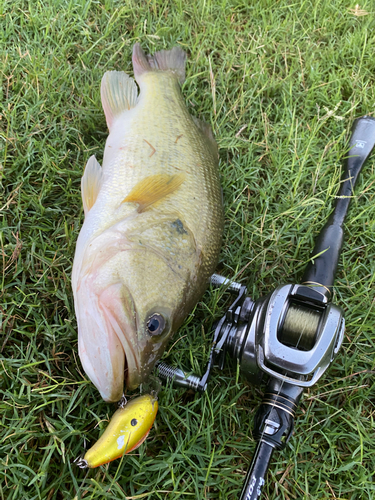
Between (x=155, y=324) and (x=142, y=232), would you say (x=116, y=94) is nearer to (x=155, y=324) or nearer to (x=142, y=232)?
(x=142, y=232)

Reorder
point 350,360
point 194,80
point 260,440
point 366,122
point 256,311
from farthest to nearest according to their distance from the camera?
1. point 194,80
2. point 366,122
3. point 350,360
4. point 256,311
5. point 260,440

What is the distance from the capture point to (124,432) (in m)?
1.82

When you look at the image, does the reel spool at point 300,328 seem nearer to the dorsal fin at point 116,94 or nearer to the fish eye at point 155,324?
the fish eye at point 155,324

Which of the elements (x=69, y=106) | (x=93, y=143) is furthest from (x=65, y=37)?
(x=93, y=143)

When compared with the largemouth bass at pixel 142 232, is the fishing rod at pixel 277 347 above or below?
below

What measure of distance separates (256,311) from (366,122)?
2049 mm

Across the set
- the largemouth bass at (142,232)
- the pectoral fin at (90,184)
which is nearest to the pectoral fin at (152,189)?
the largemouth bass at (142,232)

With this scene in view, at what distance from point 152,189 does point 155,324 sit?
2.68 feet

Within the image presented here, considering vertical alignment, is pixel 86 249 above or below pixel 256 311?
above

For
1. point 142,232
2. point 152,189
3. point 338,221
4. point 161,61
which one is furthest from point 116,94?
point 338,221

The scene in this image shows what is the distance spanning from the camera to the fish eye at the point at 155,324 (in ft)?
5.95

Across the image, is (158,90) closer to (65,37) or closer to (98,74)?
(98,74)

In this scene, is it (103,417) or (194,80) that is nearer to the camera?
(103,417)

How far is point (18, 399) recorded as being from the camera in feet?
6.43
